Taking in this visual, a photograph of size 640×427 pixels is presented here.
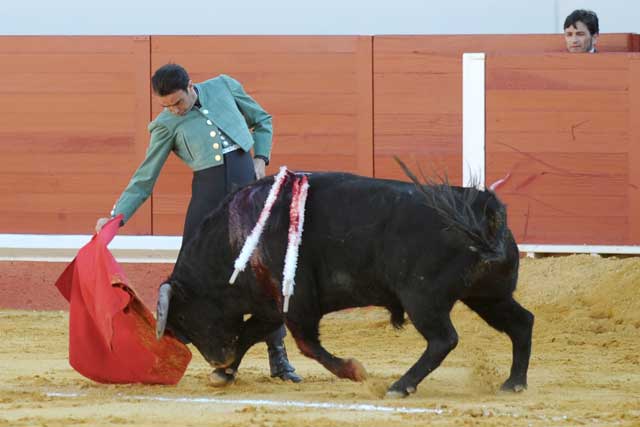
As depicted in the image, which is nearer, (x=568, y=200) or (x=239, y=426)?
(x=239, y=426)

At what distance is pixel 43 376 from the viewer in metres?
6.25

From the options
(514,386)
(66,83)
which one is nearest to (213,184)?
(514,386)

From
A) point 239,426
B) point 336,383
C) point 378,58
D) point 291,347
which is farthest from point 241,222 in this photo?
point 378,58

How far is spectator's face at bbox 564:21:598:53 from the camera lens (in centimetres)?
872

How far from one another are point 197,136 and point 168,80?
0.32 m

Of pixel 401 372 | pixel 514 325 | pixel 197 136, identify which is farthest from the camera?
pixel 401 372

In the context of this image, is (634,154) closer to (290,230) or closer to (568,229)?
(568,229)

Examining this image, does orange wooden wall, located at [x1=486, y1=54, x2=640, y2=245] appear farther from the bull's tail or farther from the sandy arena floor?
the bull's tail

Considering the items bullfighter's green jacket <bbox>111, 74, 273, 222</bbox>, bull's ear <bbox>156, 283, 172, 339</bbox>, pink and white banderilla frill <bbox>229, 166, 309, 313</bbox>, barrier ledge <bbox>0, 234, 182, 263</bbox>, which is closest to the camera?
pink and white banderilla frill <bbox>229, 166, 309, 313</bbox>

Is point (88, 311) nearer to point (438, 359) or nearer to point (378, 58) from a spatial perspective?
point (438, 359)

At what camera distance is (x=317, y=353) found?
222 inches
